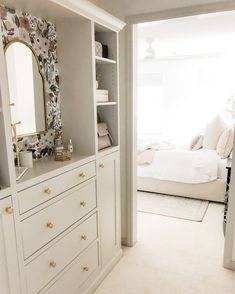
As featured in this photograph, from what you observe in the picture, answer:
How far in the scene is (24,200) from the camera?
129cm

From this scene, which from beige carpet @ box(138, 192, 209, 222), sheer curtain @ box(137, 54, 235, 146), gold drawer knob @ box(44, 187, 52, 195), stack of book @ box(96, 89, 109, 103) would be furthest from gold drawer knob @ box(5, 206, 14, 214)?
sheer curtain @ box(137, 54, 235, 146)

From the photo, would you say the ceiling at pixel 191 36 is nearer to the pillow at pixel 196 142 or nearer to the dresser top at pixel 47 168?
the dresser top at pixel 47 168

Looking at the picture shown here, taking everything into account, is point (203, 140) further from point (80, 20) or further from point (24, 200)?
point (24, 200)

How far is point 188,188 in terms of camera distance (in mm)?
3574

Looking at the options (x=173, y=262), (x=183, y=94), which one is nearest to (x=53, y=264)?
(x=173, y=262)

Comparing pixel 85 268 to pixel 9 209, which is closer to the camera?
pixel 9 209

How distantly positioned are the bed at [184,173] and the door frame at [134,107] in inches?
48.4

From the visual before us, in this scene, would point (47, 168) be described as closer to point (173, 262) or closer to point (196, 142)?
point (173, 262)

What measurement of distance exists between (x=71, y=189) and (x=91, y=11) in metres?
1.15

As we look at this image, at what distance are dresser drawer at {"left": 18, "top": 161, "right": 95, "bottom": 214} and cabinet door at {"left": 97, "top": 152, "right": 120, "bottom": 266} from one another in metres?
0.19

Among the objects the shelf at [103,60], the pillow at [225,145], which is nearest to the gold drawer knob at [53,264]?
the shelf at [103,60]

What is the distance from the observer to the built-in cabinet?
4.04 ft

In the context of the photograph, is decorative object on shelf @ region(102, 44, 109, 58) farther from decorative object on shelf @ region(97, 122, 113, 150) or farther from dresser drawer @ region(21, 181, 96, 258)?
dresser drawer @ region(21, 181, 96, 258)

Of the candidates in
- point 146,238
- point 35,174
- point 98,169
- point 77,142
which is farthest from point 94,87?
point 146,238
